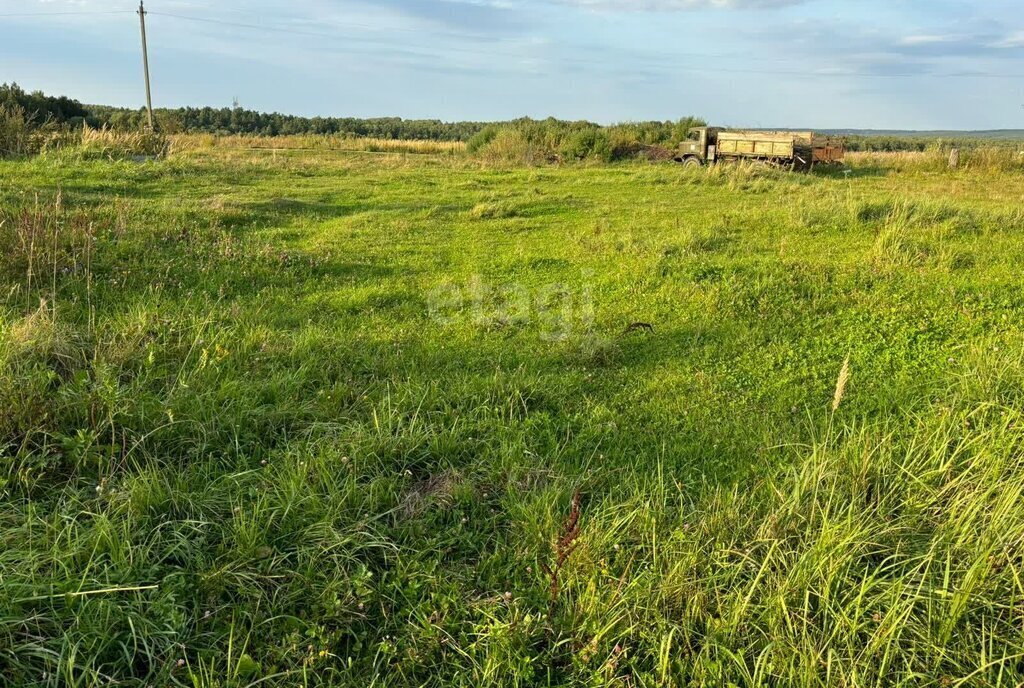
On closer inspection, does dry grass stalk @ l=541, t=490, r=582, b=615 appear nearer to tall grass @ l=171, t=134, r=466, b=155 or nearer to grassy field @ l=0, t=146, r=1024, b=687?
grassy field @ l=0, t=146, r=1024, b=687

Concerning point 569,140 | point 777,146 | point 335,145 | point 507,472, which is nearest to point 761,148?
point 777,146

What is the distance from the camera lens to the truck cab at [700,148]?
68.3ft

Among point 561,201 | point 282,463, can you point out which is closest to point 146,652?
point 282,463

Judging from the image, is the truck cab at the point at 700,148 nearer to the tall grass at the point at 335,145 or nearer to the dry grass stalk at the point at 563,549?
the tall grass at the point at 335,145

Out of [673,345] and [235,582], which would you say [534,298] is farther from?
[235,582]

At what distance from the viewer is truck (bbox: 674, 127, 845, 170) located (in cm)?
1967

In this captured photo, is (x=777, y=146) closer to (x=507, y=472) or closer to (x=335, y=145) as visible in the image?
(x=335, y=145)

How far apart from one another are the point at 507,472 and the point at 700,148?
1957 centimetres

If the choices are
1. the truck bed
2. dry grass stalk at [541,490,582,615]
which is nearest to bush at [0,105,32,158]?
dry grass stalk at [541,490,582,615]

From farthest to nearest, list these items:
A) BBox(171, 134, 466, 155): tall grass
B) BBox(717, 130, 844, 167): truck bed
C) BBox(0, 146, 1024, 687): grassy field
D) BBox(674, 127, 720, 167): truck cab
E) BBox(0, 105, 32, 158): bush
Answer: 1. BBox(171, 134, 466, 155): tall grass
2. BBox(674, 127, 720, 167): truck cab
3. BBox(717, 130, 844, 167): truck bed
4. BBox(0, 105, 32, 158): bush
5. BBox(0, 146, 1024, 687): grassy field

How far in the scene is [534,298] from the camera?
6.12 m

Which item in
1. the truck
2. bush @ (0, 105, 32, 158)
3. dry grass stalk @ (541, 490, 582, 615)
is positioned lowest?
dry grass stalk @ (541, 490, 582, 615)

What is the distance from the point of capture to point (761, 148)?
20.0 meters

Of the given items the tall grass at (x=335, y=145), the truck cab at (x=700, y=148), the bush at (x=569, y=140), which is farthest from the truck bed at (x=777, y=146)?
the tall grass at (x=335, y=145)
